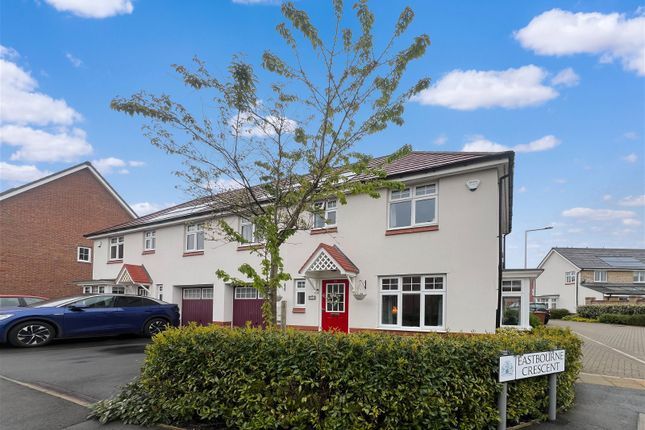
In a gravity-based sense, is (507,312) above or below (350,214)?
below

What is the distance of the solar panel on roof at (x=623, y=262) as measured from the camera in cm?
4522

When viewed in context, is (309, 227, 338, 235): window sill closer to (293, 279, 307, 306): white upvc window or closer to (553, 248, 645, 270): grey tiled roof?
(293, 279, 307, 306): white upvc window

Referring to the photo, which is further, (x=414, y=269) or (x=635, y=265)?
(x=635, y=265)

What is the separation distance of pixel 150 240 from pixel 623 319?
32.3 metres

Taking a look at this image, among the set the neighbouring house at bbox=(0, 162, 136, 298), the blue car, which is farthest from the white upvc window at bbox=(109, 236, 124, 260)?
the blue car

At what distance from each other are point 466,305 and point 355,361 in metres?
7.39

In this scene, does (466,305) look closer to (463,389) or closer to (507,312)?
(507,312)

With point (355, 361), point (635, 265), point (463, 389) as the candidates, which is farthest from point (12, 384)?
point (635, 265)

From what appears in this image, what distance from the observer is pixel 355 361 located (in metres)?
4.85

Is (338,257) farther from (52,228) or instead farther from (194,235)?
(52,228)

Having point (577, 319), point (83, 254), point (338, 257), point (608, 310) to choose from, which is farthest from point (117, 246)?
point (608, 310)

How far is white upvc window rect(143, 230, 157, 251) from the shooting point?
67.0 ft

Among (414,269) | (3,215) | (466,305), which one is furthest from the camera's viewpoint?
(3,215)

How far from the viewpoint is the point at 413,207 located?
12.8m
